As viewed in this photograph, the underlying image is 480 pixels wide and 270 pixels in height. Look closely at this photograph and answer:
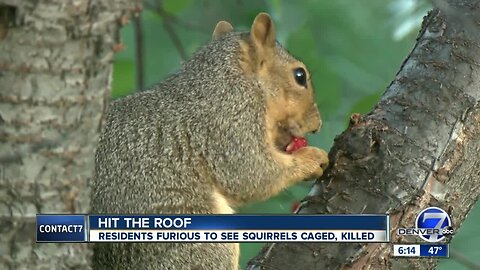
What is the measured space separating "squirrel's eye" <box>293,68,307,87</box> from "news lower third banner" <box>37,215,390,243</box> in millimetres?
462

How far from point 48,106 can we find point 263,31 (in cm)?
96

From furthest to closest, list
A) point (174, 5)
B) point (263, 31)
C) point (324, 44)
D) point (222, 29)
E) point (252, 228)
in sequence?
point (324, 44) → point (174, 5) → point (222, 29) → point (263, 31) → point (252, 228)

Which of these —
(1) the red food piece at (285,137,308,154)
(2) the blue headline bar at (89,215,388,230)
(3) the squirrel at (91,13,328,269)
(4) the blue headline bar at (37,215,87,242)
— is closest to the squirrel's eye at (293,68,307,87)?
(3) the squirrel at (91,13,328,269)

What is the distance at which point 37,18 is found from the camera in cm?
90

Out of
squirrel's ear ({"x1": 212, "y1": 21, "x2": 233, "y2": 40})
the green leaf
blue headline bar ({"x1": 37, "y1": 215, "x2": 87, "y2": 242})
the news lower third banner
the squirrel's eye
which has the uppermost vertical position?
the green leaf

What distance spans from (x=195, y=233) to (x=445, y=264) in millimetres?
892

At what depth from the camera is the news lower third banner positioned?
1.48m

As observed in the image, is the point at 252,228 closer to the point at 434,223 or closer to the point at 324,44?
the point at 434,223

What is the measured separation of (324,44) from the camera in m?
2.53

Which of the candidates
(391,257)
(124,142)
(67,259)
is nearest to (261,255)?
(391,257)

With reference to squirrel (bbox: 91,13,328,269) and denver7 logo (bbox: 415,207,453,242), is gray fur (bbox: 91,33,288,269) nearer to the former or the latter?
squirrel (bbox: 91,13,328,269)

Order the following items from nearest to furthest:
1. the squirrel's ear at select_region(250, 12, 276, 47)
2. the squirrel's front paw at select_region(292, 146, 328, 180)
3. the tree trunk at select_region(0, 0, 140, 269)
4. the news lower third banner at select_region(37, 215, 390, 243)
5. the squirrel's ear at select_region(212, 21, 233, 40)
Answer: the tree trunk at select_region(0, 0, 140, 269) → the news lower third banner at select_region(37, 215, 390, 243) → the squirrel's front paw at select_region(292, 146, 328, 180) → the squirrel's ear at select_region(250, 12, 276, 47) → the squirrel's ear at select_region(212, 21, 233, 40)

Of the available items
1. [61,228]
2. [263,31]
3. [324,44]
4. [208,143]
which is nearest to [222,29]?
[263,31]

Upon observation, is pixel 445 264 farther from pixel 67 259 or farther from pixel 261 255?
pixel 67 259
